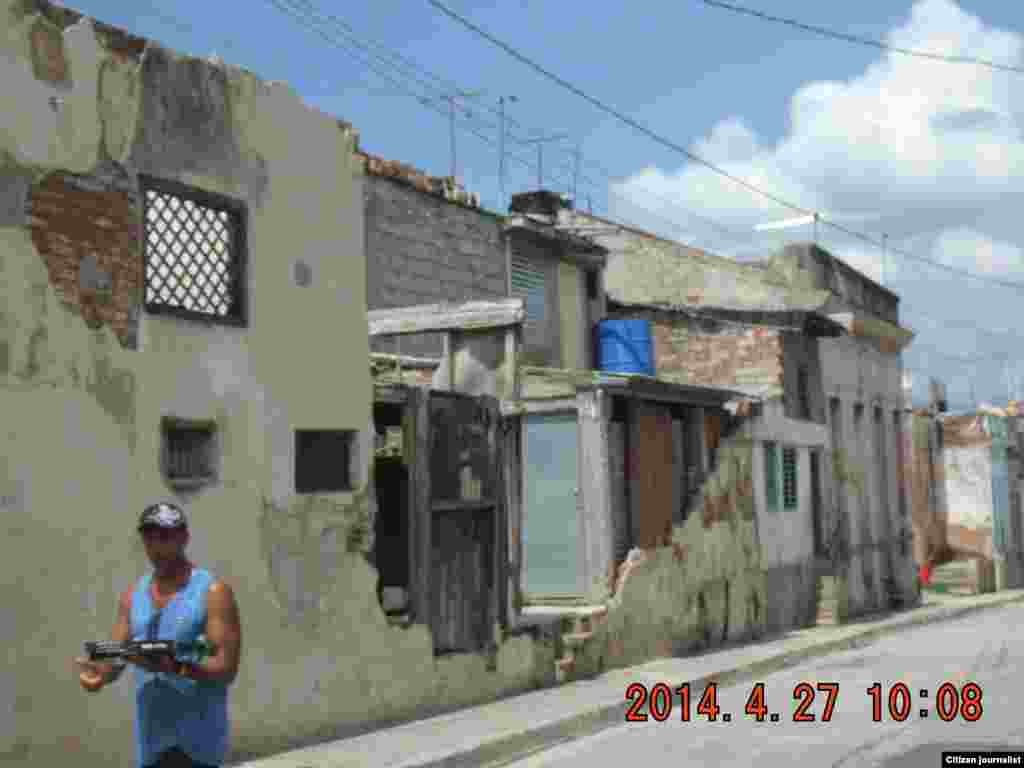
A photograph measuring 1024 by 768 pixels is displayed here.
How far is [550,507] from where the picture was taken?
696 inches

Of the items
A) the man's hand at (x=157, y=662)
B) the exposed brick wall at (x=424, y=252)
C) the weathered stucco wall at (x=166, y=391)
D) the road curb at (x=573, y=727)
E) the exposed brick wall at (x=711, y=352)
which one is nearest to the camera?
the man's hand at (x=157, y=662)

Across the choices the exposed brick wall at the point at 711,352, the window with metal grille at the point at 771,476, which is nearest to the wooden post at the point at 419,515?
the window with metal grille at the point at 771,476

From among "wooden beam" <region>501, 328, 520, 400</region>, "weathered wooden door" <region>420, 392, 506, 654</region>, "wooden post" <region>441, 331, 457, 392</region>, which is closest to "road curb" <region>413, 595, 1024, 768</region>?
"weathered wooden door" <region>420, 392, 506, 654</region>

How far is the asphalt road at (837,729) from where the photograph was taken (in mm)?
10398

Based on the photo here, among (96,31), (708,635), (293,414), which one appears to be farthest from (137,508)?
(708,635)

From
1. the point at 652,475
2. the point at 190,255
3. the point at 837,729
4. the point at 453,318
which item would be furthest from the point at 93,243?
the point at 652,475

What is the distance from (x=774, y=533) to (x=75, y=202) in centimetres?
1556

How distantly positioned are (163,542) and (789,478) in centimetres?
1950

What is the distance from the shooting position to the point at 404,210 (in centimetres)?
1902

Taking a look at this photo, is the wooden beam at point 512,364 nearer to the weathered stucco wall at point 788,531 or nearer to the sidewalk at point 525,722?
the sidewalk at point 525,722

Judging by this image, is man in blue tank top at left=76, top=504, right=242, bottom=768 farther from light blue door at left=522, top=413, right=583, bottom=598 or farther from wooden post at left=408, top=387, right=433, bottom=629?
light blue door at left=522, top=413, right=583, bottom=598

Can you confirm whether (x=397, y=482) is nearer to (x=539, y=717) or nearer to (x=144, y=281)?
(x=539, y=717)

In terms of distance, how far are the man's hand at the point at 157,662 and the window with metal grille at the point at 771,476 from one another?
58.6 ft

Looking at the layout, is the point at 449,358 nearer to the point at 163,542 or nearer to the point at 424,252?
the point at 424,252
